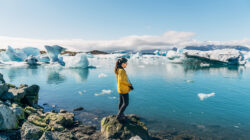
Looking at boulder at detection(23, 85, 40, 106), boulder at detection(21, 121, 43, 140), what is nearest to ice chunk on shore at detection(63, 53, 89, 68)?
boulder at detection(23, 85, 40, 106)

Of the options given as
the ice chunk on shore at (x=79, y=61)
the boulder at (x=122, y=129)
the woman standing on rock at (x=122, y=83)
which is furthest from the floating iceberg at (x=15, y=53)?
the woman standing on rock at (x=122, y=83)

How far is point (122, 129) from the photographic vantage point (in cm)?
618

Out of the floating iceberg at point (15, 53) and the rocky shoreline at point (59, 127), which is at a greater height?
the floating iceberg at point (15, 53)

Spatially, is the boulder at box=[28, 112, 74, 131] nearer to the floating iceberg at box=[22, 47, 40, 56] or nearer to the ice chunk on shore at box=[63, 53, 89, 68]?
the ice chunk on shore at box=[63, 53, 89, 68]

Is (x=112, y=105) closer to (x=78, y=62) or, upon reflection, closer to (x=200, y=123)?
(x=200, y=123)

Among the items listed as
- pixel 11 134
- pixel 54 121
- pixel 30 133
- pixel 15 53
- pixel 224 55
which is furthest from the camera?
pixel 15 53

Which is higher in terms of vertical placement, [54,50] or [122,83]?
[54,50]

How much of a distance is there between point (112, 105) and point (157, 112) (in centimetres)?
349

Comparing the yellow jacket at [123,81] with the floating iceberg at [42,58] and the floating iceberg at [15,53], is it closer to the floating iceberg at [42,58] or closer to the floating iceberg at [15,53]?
the floating iceberg at [15,53]

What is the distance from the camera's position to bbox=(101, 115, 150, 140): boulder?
607 cm

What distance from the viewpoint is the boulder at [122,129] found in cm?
607

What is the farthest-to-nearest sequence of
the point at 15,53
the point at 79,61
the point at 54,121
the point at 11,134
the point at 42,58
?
1. the point at 42,58
2. the point at 15,53
3. the point at 79,61
4. the point at 54,121
5. the point at 11,134

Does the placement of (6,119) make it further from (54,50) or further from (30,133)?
(54,50)

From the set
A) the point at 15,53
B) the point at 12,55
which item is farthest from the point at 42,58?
the point at 12,55
